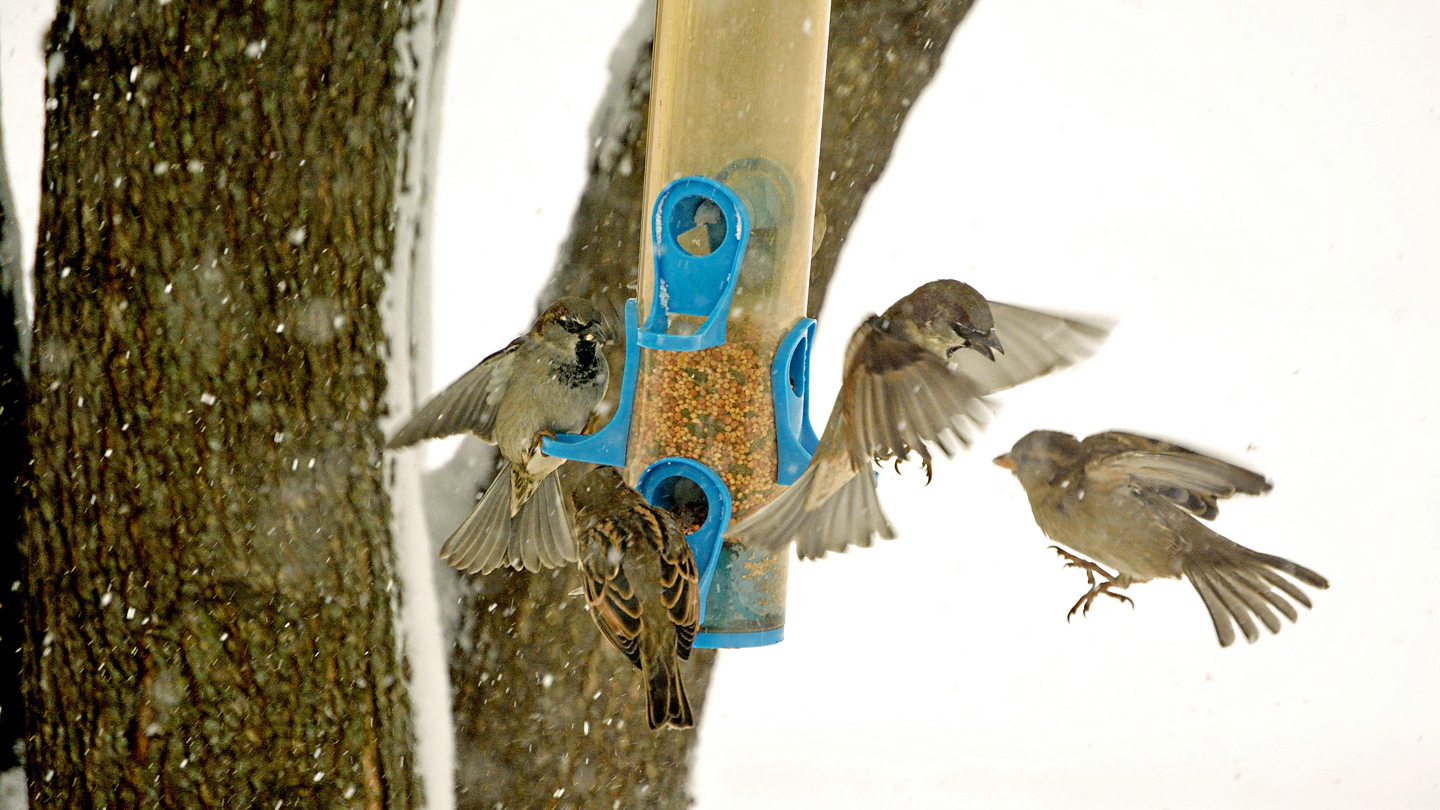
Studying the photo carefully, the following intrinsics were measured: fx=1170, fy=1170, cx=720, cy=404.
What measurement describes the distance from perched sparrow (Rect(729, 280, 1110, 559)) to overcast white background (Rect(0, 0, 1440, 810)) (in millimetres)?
1223

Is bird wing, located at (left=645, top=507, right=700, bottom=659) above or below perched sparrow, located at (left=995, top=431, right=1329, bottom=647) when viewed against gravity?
below

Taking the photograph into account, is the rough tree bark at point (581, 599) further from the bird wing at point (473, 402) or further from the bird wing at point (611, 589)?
the bird wing at point (611, 589)

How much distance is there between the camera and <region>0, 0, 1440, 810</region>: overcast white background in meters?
3.55

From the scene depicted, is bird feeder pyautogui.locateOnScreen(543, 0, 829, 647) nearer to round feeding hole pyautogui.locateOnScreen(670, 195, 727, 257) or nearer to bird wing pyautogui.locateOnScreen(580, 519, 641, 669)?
round feeding hole pyautogui.locateOnScreen(670, 195, 727, 257)

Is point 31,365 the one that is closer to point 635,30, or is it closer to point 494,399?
point 494,399

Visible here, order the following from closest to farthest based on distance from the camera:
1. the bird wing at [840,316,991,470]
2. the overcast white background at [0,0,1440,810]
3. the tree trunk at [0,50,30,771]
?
the bird wing at [840,316,991,470] < the tree trunk at [0,50,30,771] < the overcast white background at [0,0,1440,810]

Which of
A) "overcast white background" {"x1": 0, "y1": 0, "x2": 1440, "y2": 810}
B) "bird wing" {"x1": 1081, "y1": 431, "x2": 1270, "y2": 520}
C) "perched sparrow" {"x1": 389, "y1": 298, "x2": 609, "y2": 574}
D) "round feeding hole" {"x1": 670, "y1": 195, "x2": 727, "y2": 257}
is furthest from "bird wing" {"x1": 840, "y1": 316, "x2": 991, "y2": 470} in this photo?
"overcast white background" {"x1": 0, "y1": 0, "x2": 1440, "y2": 810}

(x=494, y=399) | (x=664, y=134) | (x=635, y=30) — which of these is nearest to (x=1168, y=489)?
(x=664, y=134)

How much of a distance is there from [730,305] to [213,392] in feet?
3.46

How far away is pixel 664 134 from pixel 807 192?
1.06 feet

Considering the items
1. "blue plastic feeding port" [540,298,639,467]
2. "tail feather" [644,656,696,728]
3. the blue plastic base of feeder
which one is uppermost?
"blue plastic feeding port" [540,298,639,467]

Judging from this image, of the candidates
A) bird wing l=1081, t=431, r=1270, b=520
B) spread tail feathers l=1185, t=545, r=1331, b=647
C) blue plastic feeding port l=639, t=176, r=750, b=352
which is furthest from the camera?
blue plastic feeding port l=639, t=176, r=750, b=352

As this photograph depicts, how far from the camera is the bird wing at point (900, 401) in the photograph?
1.76 meters

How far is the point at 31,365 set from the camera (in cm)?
244
